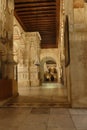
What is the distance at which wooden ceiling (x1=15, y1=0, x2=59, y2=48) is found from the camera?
10633mm

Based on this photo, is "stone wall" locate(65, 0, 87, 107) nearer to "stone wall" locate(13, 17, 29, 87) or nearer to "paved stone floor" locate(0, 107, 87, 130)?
"paved stone floor" locate(0, 107, 87, 130)

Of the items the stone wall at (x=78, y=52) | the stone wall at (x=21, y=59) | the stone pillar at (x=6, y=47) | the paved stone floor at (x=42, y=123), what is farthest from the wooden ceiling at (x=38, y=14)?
the paved stone floor at (x=42, y=123)

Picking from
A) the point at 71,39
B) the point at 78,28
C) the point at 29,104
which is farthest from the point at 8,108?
the point at 78,28

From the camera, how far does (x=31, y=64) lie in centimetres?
1622

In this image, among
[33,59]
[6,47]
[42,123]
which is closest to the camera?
[42,123]

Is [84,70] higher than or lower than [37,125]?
higher

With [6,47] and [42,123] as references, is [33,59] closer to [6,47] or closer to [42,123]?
[6,47]

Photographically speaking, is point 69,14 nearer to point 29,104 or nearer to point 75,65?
point 75,65

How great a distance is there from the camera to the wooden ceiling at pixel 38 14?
34.9ft

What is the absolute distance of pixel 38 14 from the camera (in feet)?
40.3

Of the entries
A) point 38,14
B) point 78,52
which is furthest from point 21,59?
point 78,52

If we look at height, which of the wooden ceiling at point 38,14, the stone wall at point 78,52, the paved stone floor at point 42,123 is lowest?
the paved stone floor at point 42,123

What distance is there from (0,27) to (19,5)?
444 centimetres

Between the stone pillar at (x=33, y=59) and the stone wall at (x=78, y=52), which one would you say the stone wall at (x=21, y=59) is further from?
the stone wall at (x=78, y=52)
